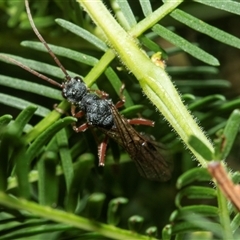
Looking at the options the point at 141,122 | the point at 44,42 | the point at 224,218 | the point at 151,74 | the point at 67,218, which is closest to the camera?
the point at 224,218

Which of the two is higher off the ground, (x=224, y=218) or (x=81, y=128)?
(x=81, y=128)

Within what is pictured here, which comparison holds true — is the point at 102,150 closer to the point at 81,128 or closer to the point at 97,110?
the point at 81,128

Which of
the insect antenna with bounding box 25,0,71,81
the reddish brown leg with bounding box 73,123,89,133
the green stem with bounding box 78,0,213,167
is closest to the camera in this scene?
the green stem with bounding box 78,0,213,167

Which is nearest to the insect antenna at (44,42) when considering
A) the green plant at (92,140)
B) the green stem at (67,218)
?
the green plant at (92,140)

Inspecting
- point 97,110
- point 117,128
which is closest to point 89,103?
point 97,110

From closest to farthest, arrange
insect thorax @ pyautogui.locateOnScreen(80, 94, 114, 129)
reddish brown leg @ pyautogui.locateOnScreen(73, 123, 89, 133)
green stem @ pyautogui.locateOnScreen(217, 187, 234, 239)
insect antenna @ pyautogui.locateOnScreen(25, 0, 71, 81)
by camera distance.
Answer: green stem @ pyautogui.locateOnScreen(217, 187, 234, 239) → insect antenna @ pyautogui.locateOnScreen(25, 0, 71, 81) → reddish brown leg @ pyautogui.locateOnScreen(73, 123, 89, 133) → insect thorax @ pyautogui.locateOnScreen(80, 94, 114, 129)

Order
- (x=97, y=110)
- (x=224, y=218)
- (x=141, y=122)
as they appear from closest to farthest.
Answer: (x=224, y=218) → (x=141, y=122) → (x=97, y=110)

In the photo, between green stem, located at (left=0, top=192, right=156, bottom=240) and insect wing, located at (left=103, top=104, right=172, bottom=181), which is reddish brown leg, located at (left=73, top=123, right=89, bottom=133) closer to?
insect wing, located at (left=103, top=104, right=172, bottom=181)

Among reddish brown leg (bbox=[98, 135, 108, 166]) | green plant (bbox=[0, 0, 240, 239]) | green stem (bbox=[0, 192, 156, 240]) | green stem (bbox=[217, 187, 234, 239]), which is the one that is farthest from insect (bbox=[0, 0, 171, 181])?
green stem (bbox=[217, 187, 234, 239])
